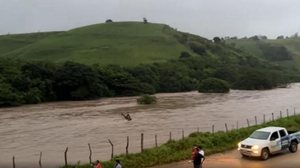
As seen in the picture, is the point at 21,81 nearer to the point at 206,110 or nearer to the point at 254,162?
the point at 206,110

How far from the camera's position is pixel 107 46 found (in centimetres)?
15175

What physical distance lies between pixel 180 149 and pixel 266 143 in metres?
6.44

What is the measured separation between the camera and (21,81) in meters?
91.8

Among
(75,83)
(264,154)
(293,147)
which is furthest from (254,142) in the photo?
(75,83)

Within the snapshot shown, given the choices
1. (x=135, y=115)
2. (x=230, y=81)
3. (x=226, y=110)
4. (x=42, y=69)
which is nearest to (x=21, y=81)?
(x=42, y=69)

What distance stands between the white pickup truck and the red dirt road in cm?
43

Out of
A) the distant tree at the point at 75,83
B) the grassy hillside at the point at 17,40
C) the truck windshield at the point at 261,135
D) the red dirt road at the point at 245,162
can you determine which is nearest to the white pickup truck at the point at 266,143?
the truck windshield at the point at 261,135

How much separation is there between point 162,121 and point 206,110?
14473mm

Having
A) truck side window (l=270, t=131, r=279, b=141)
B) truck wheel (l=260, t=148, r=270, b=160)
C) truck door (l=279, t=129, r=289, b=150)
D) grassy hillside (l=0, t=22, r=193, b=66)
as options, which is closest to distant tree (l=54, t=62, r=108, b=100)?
grassy hillside (l=0, t=22, r=193, b=66)

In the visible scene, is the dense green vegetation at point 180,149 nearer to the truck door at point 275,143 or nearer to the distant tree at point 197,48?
the truck door at point 275,143

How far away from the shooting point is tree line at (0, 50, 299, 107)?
298 ft

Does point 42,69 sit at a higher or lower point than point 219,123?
higher

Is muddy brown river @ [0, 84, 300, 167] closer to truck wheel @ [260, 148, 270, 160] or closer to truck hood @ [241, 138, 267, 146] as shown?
truck hood @ [241, 138, 267, 146]

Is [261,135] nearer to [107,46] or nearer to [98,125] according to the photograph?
[98,125]
